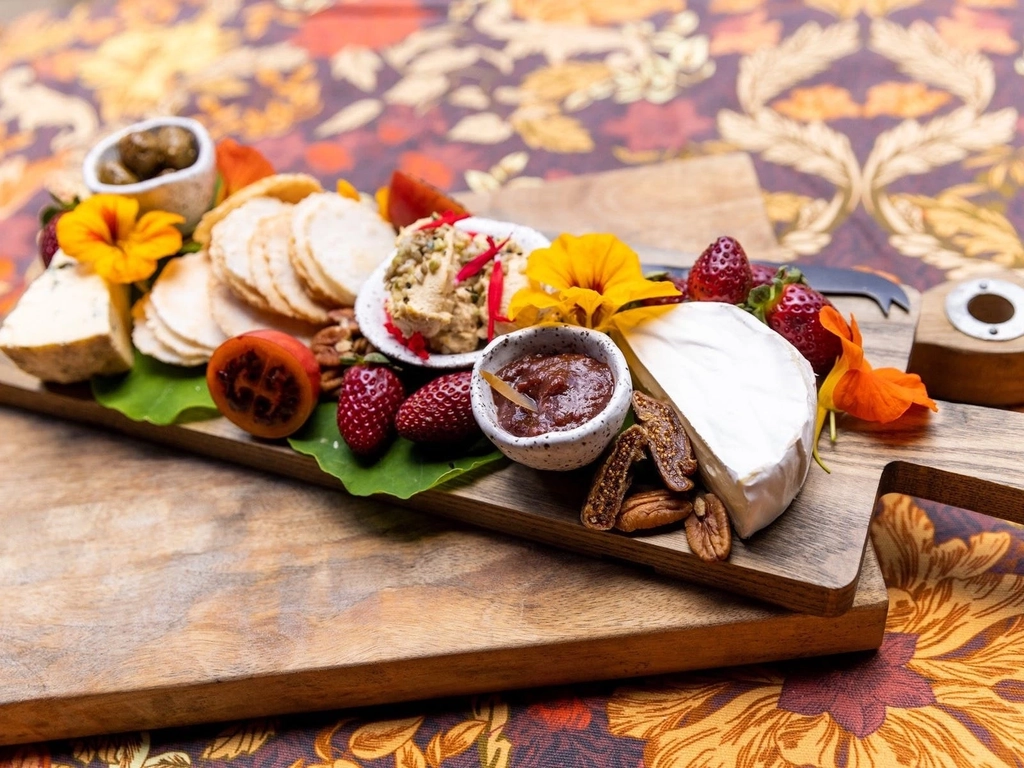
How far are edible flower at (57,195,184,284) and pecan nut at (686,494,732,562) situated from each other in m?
1.84

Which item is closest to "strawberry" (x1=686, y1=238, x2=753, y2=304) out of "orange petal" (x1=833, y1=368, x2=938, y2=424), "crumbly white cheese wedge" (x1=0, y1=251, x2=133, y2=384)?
"orange petal" (x1=833, y1=368, x2=938, y2=424)

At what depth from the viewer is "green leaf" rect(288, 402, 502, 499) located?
2.46m

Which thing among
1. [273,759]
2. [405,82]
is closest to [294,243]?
[273,759]

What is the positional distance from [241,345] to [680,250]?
1.52 m

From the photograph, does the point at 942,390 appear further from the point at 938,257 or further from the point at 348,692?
the point at 348,692

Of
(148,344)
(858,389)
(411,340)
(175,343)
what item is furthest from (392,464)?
(858,389)

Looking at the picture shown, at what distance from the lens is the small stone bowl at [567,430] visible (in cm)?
216

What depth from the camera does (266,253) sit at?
9.38ft

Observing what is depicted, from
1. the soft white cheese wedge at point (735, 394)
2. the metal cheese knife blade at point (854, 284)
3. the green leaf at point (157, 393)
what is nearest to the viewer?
the soft white cheese wedge at point (735, 394)

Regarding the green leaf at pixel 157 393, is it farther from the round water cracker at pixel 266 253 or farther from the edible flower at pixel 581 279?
the edible flower at pixel 581 279

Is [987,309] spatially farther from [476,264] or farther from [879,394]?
[476,264]

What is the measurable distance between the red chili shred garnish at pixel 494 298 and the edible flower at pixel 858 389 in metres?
0.85

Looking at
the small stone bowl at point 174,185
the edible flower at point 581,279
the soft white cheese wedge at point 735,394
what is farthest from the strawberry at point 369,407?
the small stone bowl at point 174,185

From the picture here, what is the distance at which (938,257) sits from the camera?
3.26 meters
